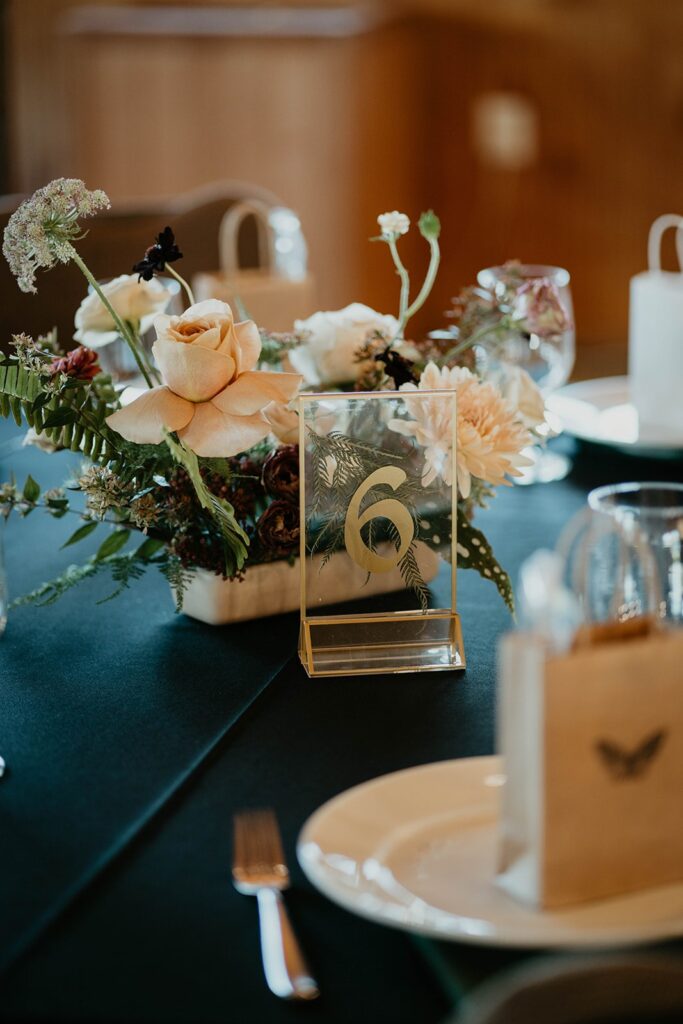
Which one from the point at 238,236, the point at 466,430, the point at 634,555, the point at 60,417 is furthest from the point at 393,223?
the point at 238,236


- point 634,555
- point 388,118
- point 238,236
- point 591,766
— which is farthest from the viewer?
point 388,118

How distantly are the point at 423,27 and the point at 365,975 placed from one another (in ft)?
13.2

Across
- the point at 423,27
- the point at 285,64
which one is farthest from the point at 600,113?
the point at 285,64

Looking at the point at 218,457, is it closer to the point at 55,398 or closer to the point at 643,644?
the point at 55,398

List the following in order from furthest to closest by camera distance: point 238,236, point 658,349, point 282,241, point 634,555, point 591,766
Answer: point 238,236 < point 282,241 < point 658,349 < point 634,555 < point 591,766

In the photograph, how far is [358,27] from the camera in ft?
13.2

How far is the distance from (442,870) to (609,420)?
1.08 metres

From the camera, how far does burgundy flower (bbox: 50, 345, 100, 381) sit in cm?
104

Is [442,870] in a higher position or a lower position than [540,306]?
lower

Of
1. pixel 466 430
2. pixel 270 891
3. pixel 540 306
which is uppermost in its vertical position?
pixel 540 306

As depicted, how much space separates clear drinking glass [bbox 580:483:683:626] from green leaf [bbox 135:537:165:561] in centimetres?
41

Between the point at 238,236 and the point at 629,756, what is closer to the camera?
the point at 629,756

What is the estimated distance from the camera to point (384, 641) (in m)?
1.00

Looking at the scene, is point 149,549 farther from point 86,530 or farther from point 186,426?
point 186,426
